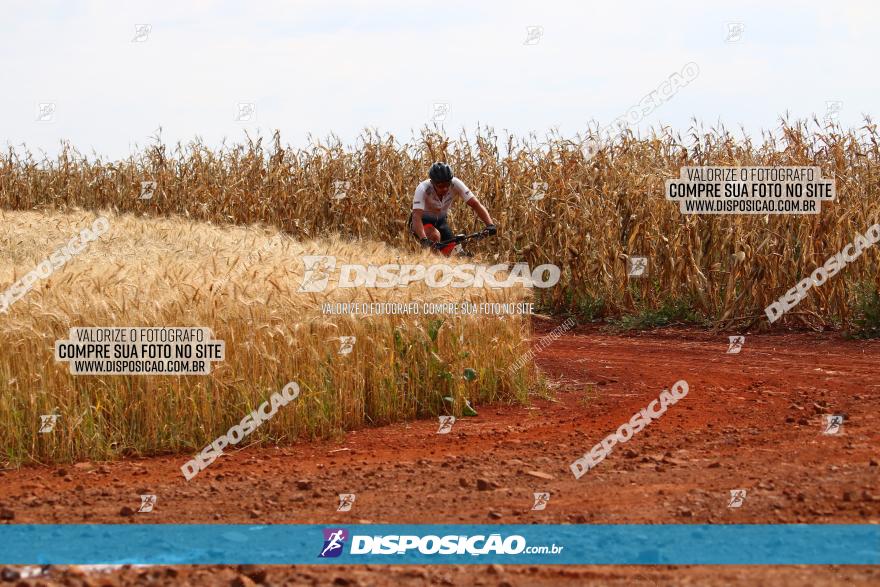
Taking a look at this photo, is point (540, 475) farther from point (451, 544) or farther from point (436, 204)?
point (436, 204)

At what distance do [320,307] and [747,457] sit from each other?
314 centimetres

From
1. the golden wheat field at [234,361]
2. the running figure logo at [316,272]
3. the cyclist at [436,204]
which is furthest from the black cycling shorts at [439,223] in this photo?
the golden wheat field at [234,361]

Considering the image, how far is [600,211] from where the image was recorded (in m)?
14.2

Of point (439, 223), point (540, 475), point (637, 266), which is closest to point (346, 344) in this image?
point (540, 475)

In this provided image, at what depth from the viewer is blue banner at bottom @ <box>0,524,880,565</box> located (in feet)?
14.6

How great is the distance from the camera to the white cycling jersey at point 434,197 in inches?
440

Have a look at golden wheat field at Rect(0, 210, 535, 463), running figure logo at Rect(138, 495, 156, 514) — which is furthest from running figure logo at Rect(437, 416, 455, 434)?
running figure logo at Rect(138, 495, 156, 514)

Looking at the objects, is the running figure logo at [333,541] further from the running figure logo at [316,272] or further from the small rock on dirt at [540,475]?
the running figure logo at [316,272]

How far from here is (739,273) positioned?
12891 mm

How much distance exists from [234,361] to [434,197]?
15.9ft

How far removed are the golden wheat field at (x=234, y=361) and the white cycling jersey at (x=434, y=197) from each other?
253 cm

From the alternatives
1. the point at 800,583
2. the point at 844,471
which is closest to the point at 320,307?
the point at 844,471

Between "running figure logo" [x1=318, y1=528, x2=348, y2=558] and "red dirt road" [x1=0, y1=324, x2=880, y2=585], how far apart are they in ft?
0.66

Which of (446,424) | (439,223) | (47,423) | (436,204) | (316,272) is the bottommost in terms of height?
(446,424)
